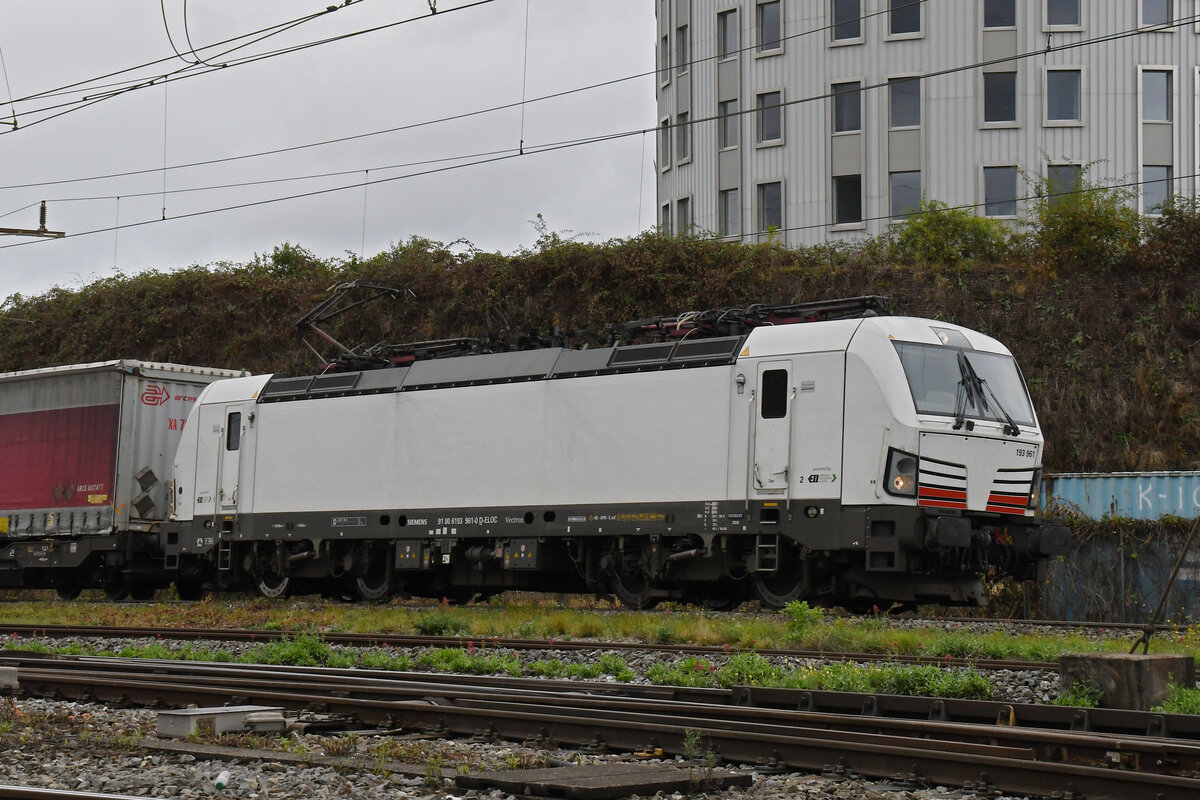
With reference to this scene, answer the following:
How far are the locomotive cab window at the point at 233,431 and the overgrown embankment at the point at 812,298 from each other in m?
6.13

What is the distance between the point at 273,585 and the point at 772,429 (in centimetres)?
1053

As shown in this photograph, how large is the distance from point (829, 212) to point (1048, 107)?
22.0 feet

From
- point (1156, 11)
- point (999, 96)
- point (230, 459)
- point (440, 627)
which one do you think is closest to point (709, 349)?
point (440, 627)

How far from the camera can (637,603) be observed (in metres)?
19.0

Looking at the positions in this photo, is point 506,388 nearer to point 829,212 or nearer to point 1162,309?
point 1162,309

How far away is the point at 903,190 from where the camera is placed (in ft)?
130

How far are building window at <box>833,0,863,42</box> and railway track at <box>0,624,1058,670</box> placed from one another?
29.4 m

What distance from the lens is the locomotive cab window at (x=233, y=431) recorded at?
23047mm

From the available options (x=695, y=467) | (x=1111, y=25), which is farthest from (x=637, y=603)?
(x=1111, y=25)

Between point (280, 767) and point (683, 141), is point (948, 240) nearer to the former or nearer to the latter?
point (683, 141)

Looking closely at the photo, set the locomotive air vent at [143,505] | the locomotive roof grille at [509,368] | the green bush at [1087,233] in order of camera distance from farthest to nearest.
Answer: the green bush at [1087,233] < the locomotive air vent at [143,505] < the locomotive roof grille at [509,368]

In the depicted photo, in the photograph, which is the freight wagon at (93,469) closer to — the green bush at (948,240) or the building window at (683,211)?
the green bush at (948,240)

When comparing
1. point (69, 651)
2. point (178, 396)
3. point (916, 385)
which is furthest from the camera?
point (178, 396)

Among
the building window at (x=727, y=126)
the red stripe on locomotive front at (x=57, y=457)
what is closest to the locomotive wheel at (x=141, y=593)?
the red stripe on locomotive front at (x=57, y=457)
